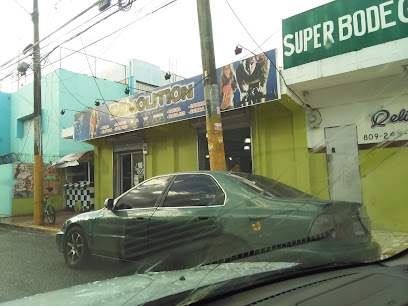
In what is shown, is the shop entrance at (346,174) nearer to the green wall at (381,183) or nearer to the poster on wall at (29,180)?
the green wall at (381,183)

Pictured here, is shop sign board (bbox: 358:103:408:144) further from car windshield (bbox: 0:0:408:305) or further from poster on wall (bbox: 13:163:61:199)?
poster on wall (bbox: 13:163:61:199)

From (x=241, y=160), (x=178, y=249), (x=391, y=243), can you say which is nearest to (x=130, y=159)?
(x=241, y=160)

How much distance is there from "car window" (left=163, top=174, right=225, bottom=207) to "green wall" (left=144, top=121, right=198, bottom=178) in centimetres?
564

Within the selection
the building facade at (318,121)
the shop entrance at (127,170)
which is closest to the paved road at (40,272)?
the building facade at (318,121)

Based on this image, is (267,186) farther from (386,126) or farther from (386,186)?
(386,126)

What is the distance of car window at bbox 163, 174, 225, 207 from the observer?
3674mm

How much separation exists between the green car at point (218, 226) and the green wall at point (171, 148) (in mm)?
5359

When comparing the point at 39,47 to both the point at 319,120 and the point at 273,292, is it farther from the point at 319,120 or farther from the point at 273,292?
the point at 273,292

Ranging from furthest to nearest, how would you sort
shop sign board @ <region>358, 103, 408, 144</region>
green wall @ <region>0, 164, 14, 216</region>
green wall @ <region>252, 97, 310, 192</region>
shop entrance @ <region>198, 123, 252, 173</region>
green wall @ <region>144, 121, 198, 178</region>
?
green wall @ <region>0, 164, 14, 216</region>, green wall @ <region>144, 121, 198, 178</region>, shop entrance @ <region>198, 123, 252, 173</region>, green wall @ <region>252, 97, 310, 192</region>, shop sign board @ <region>358, 103, 408, 144</region>

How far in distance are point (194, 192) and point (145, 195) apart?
2.60ft

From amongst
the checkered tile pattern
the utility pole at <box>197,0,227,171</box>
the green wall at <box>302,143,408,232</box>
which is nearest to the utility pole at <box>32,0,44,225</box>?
the checkered tile pattern

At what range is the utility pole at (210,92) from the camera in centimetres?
588

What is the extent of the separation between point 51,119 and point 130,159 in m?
6.06

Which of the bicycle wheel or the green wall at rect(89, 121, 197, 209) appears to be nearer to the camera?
the green wall at rect(89, 121, 197, 209)
